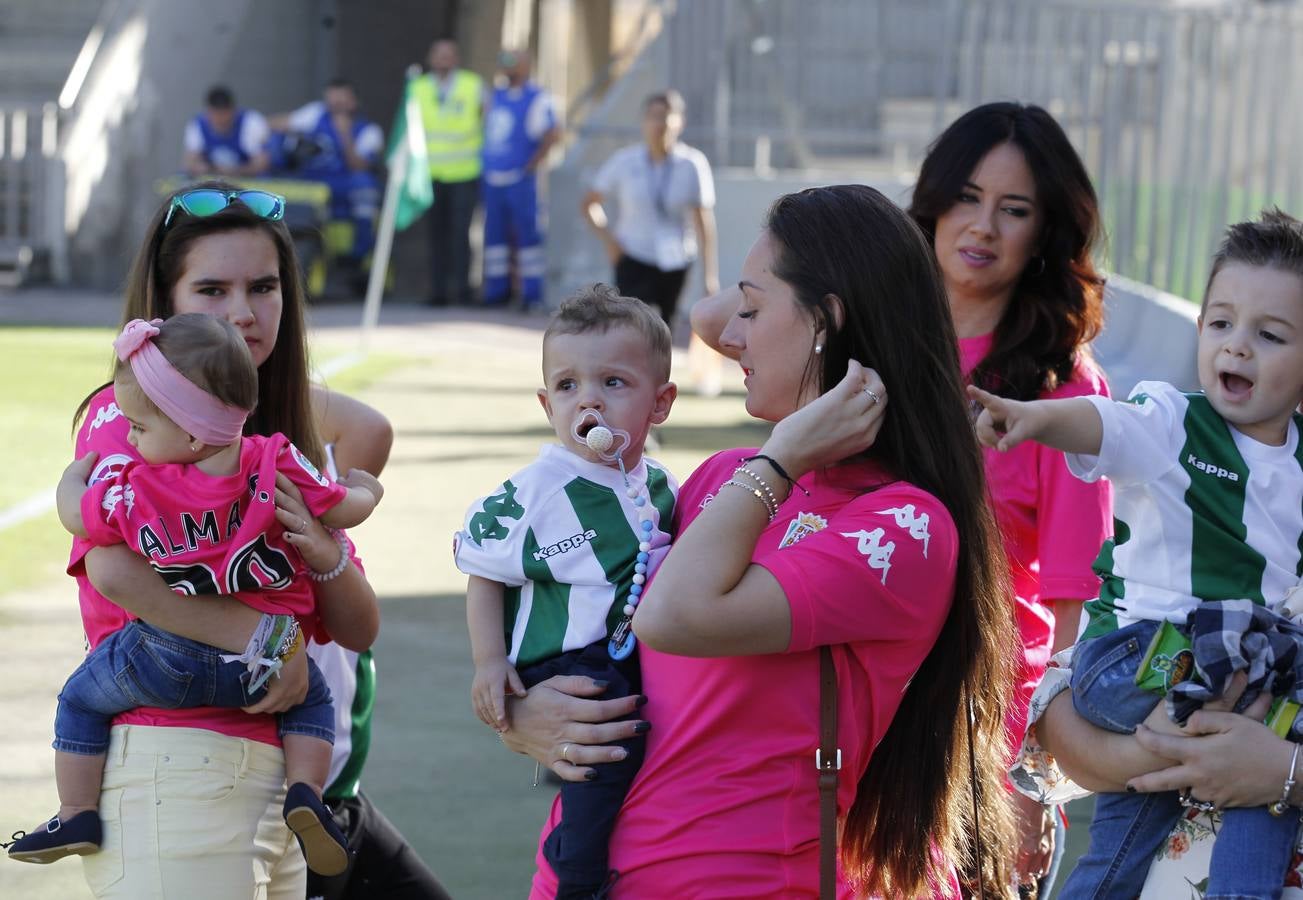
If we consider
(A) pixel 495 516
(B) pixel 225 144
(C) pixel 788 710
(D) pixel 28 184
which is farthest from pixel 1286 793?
(D) pixel 28 184

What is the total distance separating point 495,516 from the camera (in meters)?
2.85

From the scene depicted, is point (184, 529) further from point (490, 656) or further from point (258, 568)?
point (490, 656)

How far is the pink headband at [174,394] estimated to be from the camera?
2.93m

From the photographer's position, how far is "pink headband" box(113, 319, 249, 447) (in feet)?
9.62

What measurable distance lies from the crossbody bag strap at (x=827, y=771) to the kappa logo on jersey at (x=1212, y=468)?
2.29ft

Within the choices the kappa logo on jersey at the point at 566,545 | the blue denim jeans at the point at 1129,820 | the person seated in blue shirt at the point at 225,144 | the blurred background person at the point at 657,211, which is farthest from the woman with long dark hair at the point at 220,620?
the person seated in blue shirt at the point at 225,144

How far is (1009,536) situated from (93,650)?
5.81 ft

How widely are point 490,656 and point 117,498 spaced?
0.70 meters

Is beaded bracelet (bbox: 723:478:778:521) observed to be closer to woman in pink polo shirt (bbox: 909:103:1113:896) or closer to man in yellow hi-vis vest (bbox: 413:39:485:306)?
woman in pink polo shirt (bbox: 909:103:1113:896)

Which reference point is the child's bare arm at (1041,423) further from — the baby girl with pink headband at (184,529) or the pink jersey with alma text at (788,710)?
the baby girl with pink headband at (184,529)

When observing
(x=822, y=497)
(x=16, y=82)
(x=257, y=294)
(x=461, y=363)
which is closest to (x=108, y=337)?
(x=461, y=363)

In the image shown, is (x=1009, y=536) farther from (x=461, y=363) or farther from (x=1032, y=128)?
(x=461, y=363)

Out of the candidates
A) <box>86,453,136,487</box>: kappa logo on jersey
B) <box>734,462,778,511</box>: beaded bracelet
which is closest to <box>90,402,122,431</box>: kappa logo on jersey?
<box>86,453,136,487</box>: kappa logo on jersey

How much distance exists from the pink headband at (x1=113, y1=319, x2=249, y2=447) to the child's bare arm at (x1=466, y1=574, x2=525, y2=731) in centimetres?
52
